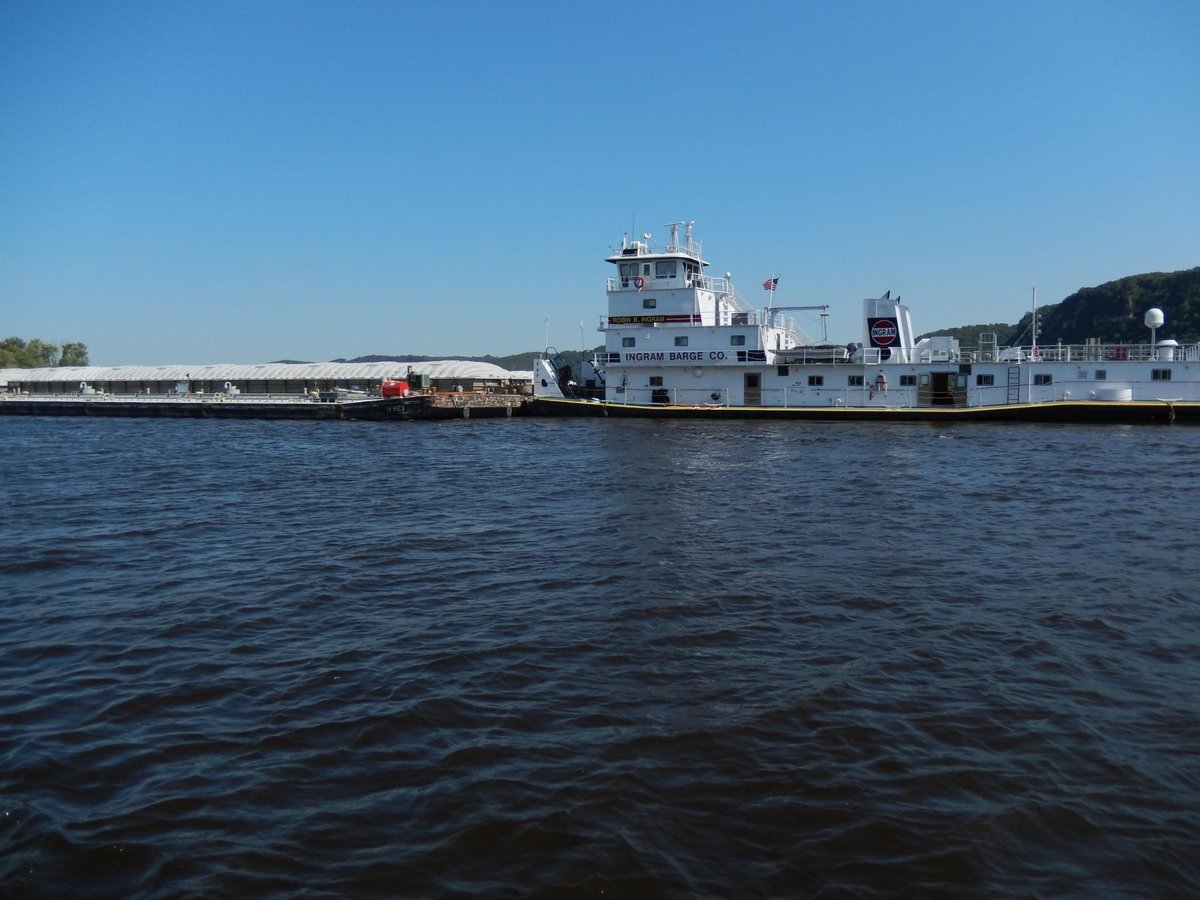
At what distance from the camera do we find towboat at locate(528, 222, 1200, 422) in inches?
1534

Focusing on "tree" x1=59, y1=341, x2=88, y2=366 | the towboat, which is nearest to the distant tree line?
"tree" x1=59, y1=341, x2=88, y2=366

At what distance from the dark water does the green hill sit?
311 feet

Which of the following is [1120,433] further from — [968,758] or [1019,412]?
[968,758]

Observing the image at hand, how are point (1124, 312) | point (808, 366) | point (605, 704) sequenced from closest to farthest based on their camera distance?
point (605, 704) → point (808, 366) → point (1124, 312)

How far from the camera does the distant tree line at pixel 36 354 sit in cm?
11889

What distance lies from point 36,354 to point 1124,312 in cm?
15826

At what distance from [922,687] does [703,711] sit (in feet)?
7.38

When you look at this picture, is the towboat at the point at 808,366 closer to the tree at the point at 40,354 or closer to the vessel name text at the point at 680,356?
the vessel name text at the point at 680,356

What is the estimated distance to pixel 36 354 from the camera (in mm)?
126062

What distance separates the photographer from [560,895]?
16.9 feet

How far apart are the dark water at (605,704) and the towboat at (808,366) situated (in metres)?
24.6

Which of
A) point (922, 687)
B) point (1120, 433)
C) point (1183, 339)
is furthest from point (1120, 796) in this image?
point (1183, 339)

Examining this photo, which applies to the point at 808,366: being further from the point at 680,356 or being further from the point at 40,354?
the point at 40,354

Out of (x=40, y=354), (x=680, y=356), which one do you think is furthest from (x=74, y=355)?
(x=680, y=356)
